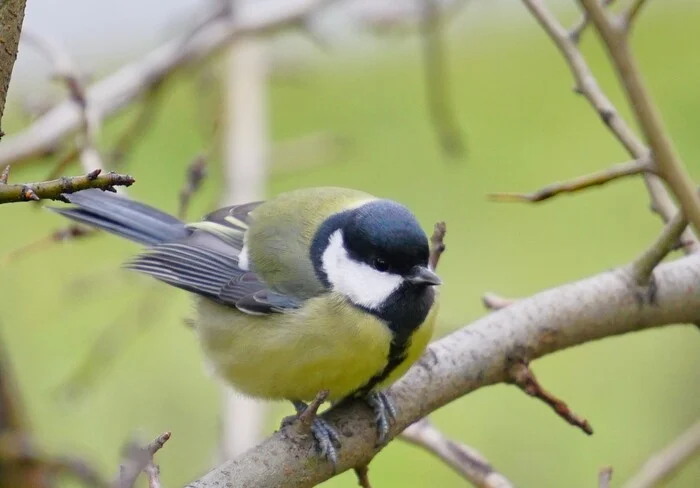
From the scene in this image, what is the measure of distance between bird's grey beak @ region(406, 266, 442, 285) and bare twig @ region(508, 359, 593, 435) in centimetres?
19

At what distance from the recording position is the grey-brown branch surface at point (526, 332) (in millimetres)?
1375

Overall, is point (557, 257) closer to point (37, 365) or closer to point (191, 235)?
point (37, 365)

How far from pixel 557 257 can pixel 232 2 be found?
1.97 meters

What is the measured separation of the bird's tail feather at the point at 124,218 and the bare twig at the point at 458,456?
0.66 meters

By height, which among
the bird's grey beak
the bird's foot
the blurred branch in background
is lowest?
the bird's foot

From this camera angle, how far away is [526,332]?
54.6 inches

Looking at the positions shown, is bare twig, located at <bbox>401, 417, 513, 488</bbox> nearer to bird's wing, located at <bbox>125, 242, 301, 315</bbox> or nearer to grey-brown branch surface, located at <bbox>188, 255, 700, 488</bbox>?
grey-brown branch surface, located at <bbox>188, 255, 700, 488</bbox>

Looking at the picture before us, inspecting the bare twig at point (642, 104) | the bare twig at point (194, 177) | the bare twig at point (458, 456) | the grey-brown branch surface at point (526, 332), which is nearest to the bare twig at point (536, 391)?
the grey-brown branch surface at point (526, 332)

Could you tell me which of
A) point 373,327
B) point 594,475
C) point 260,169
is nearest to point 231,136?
point 260,169

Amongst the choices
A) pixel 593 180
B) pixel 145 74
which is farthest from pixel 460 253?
pixel 593 180

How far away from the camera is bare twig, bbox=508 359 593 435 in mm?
1265

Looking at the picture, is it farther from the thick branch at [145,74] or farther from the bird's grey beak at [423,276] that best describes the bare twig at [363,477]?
the thick branch at [145,74]

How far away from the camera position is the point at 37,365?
353cm

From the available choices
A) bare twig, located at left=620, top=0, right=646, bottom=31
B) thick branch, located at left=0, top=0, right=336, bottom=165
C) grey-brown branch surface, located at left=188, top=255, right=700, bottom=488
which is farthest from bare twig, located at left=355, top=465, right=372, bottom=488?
thick branch, located at left=0, top=0, right=336, bottom=165
